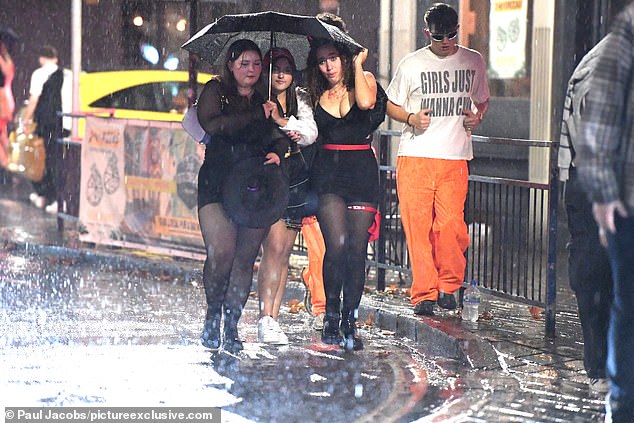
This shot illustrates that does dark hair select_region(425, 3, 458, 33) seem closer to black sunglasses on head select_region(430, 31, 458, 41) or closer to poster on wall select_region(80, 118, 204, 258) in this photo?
black sunglasses on head select_region(430, 31, 458, 41)

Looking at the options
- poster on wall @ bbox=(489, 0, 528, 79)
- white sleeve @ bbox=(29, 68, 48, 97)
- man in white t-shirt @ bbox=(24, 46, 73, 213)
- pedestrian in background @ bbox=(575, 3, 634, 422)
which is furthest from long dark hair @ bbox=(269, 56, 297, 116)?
white sleeve @ bbox=(29, 68, 48, 97)

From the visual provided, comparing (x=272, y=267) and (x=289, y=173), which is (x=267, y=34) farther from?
(x=272, y=267)

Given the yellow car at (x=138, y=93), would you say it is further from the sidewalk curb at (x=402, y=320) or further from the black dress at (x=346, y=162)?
the black dress at (x=346, y=162)

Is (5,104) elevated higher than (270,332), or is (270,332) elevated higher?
(5,104)

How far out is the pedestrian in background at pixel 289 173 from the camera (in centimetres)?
845

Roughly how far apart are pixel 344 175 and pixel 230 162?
77cm

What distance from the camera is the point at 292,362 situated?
8055mm

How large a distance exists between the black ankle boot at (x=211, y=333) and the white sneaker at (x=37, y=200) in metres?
9.80

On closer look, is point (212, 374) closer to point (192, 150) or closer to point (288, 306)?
point (288, 306)

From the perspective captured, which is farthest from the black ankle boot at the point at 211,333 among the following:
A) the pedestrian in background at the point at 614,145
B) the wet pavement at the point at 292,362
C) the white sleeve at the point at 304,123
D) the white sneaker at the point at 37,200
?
the white sneaker at the point at 37,200

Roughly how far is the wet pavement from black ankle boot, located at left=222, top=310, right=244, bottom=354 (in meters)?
0.09

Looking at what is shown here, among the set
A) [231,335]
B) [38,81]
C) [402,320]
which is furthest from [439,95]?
[38,81]

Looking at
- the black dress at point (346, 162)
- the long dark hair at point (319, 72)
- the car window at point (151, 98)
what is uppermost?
the long dark hair at point (319, 72)

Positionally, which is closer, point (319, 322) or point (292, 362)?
point (292, 362)
